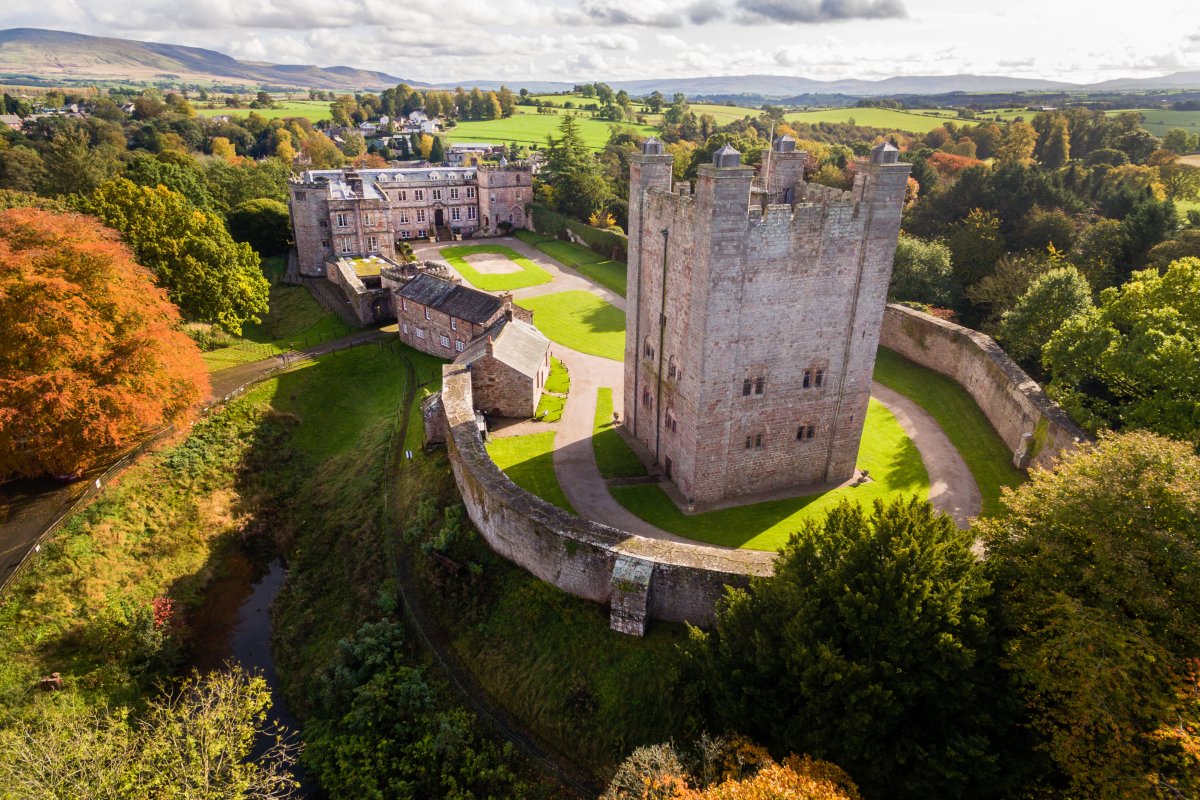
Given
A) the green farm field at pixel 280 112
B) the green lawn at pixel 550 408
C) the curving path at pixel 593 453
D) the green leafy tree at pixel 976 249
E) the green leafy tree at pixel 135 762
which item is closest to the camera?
the green leafy tree at pixel 135 762

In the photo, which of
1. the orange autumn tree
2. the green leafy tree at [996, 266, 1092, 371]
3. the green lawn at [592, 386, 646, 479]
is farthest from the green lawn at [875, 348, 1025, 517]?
the orange autumn tree

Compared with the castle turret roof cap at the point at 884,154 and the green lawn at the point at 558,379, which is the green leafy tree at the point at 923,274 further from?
the castle turret roof cap at the point at 884,154

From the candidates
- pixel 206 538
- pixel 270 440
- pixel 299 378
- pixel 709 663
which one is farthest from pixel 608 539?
pixel 299 378

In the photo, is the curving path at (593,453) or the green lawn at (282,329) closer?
the curving path at (593,453)

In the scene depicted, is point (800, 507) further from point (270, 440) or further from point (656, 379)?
point (270, 440)

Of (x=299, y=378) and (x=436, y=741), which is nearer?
(x=436, y=741)

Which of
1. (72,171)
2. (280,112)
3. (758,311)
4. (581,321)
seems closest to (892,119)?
(581,321)

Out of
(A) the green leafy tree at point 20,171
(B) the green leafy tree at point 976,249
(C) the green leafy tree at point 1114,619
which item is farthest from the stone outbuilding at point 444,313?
(A) the green leafy tree at point 20,171
